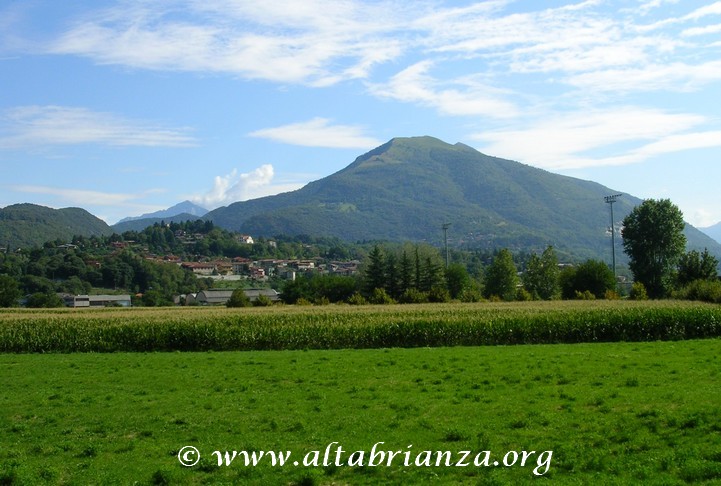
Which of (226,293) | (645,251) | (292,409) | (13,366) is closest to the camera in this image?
(292,409)

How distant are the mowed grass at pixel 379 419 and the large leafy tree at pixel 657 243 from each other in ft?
214

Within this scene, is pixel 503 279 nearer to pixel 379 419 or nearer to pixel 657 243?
pixel 657 243

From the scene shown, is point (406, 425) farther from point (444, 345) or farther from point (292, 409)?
point (444, 345)

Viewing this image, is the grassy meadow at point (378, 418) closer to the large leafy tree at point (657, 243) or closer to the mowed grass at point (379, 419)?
the mowed grass at point (379, 419)

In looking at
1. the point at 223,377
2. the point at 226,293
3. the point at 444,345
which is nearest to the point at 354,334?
the point at 444,345

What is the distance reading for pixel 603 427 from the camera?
1251 cm

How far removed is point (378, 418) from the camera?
1427 centimetres

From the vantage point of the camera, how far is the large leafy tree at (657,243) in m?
84.1

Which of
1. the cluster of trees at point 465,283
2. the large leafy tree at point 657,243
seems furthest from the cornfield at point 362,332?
the large leafy tree at point 657,243

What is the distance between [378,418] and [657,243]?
79.7 metres

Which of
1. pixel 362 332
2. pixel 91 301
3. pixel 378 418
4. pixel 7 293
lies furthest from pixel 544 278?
pixel 378 418

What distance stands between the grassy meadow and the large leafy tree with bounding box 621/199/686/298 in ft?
210

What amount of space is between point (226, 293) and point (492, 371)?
384ft

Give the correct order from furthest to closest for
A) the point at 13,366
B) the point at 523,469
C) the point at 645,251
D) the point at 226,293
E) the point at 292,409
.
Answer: the point at 226,293
the point at 645,251
the point at 13,366
the point at 292,409
the point at 523,469
